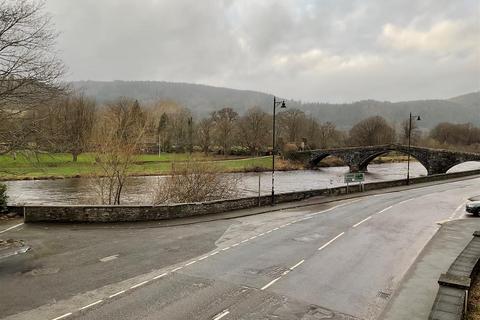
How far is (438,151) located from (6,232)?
66.2 metres

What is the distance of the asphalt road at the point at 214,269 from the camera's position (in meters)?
11.6

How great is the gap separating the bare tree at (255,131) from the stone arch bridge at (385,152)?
A: 12296 millimetres

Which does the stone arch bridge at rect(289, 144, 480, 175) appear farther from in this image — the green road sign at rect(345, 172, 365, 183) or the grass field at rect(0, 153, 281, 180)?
the green road sign at rect(345, 172, 365, 183)

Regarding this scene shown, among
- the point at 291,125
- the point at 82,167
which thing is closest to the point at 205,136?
the point at 291,125

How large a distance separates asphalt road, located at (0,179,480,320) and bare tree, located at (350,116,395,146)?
98.7 metres

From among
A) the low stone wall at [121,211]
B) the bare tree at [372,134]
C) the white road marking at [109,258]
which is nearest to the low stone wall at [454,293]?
the white road marking at [109,258]

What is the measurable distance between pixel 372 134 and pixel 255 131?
1476 inches

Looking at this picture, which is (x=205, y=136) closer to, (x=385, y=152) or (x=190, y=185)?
(x=385, y=152)

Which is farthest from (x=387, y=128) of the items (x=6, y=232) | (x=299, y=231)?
(x=6, y=232)

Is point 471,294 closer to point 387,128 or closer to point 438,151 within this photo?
point 438,151

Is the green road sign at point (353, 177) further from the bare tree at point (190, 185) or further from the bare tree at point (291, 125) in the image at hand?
the bare tree at point (291, 125)

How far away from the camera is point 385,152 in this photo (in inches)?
3182

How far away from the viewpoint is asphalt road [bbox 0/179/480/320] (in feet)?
38.1

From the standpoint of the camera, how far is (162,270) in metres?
14.8
